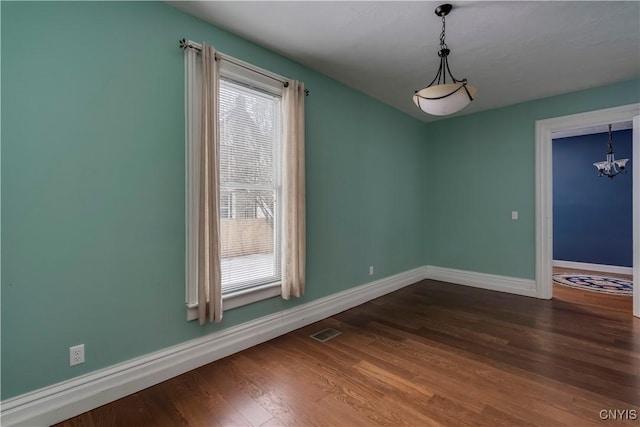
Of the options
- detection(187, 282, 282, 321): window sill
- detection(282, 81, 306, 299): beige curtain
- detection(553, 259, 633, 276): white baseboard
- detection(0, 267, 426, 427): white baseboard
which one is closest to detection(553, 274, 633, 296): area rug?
detection(553, 259, 633, 276): white baseboard

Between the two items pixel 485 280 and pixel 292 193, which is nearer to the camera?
pixel 292 193

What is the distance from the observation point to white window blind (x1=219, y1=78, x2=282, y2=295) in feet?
8.38

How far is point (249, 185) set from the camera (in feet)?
8.93

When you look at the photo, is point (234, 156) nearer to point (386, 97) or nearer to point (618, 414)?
point (386, 97)

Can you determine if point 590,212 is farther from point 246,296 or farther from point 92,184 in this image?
point 92,184

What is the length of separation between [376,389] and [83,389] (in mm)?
1880

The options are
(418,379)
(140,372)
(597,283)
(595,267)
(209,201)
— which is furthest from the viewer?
(595,267)

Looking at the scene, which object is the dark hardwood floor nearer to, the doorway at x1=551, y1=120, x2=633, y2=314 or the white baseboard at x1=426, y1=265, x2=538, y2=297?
the white baseboard at x1=426, y1=265, x2=538, y2=297

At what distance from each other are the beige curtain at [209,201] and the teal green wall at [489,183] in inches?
155

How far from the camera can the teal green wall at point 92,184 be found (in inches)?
65.4

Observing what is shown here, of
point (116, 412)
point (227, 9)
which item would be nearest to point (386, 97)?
point (227, 9)

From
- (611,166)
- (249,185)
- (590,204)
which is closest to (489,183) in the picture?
(611,166)

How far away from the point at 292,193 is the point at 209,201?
848mm

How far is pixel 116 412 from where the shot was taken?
72.5 inches
